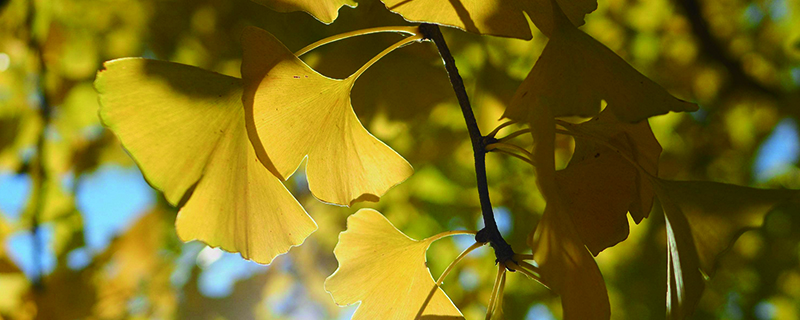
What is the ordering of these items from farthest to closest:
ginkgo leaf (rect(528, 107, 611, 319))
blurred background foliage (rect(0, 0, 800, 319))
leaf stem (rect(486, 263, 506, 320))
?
blurred background foliage (rect(0, 0, 800, 319)), leaf stem (rect(486, 263, 506, 320)), ginkgo leaf (rect(528, 107, 611, 319))

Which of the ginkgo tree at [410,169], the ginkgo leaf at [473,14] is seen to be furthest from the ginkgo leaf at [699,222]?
the ginkgo leaf at [473,14]

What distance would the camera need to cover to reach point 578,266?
0.86 feet

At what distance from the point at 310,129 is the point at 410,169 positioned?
0.08m

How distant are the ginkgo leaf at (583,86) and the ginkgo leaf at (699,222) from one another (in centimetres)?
7

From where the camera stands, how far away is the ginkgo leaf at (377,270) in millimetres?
401

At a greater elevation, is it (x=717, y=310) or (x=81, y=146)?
(x=81, y=146)

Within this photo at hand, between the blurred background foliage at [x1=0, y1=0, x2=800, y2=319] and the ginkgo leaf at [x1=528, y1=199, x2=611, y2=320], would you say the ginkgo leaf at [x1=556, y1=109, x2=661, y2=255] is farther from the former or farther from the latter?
the blurred background foliage at [x1=0, y1=0, x2=800, y2=319]

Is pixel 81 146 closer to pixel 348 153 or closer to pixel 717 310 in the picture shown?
pixel 348 153

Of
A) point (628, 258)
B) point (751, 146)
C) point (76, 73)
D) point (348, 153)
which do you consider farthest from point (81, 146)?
point (751, 146)

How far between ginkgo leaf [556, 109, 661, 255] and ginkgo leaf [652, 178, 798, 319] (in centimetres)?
3

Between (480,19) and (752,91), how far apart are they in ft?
4.03

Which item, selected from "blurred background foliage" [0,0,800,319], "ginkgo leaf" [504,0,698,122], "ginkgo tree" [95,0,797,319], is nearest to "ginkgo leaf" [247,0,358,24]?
"ginkgo tree" [95,0,797,319]

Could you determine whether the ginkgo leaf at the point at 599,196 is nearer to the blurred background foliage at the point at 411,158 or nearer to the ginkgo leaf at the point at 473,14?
the ginkgo leaf at the point at 473,14

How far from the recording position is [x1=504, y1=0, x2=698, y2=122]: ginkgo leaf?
0.26 metres
